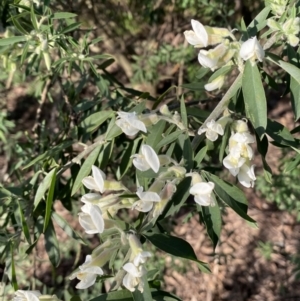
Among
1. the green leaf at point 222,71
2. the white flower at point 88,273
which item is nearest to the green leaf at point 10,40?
the green leaf at point 222,71

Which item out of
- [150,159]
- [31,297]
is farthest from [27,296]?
[150,159]

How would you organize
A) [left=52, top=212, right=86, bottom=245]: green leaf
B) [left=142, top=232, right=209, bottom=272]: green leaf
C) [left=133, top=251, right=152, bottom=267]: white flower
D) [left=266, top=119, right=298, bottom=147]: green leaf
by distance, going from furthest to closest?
[left=52, top=212, right=86, bottom=245]: green leaf → [left=266, top=119, right=298, bottom=147]: green leaf → [left=142, top=232, right=209, bottom=272]: green leaf → [left=133, top=251, right=152, bottom=267]: white flower

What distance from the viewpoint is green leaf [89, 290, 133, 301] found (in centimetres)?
104

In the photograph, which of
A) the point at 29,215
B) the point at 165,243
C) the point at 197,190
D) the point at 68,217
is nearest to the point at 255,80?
the point at 197,190

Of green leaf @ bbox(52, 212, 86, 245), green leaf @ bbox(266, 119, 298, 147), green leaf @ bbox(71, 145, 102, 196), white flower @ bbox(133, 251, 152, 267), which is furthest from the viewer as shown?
green leaf @ bbox(52, 212, 86, 245)

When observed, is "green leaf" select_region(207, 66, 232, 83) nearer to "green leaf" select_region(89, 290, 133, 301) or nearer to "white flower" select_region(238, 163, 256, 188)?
"white flower" select_region(238, 163, 256, 188)

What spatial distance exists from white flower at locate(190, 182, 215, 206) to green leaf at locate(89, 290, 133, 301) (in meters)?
0.24

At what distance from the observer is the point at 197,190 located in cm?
104

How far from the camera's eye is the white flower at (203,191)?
1.03m

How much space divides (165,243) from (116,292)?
140 mm

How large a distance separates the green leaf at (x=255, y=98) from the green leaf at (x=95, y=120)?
1.80 feet

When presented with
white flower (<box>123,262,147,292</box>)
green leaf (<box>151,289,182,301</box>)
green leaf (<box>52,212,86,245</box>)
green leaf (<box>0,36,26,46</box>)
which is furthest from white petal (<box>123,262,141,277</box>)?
green leaf (<box>0,36,26,46</box>)

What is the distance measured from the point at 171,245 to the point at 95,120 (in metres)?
0.59

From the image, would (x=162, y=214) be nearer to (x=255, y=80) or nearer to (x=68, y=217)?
(x=255, y=80)
